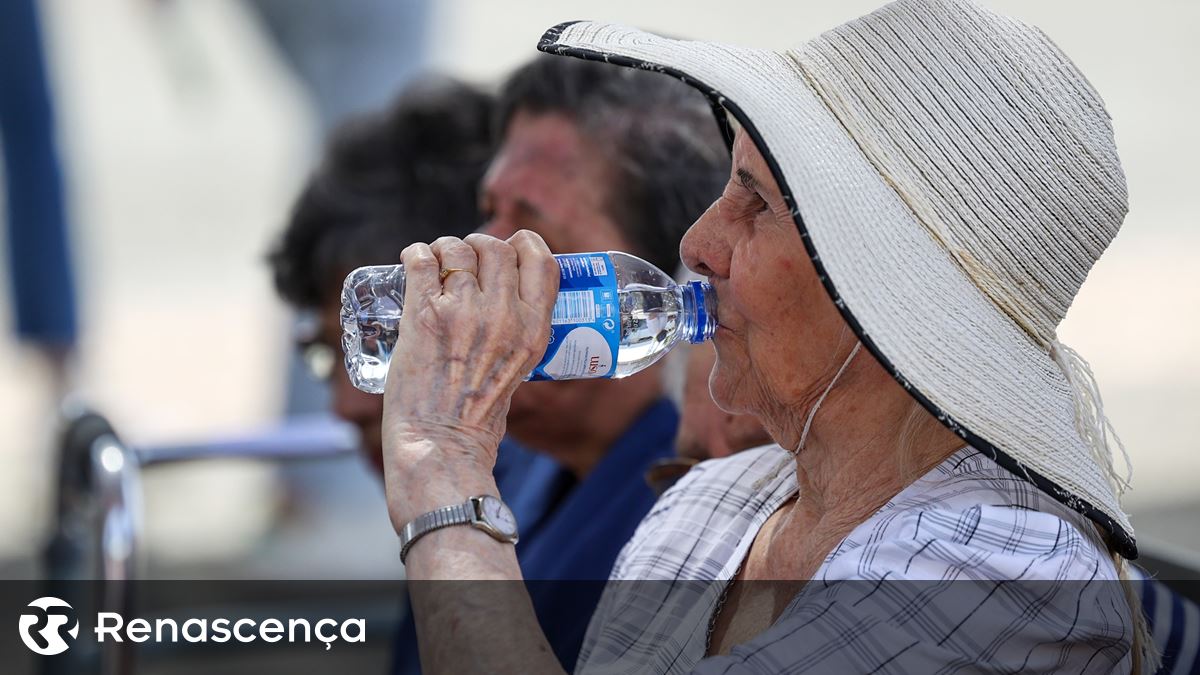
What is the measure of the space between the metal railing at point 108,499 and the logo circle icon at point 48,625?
6 cm

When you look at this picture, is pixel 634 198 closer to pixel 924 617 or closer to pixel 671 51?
pixel 671 51

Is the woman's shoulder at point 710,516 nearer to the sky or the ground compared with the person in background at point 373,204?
nearer to the ground

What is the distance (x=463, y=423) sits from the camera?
1.43m

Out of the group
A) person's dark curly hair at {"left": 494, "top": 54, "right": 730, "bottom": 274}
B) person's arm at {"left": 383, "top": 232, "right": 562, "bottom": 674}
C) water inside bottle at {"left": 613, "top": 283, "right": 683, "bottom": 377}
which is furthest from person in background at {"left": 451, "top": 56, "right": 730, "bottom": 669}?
person's arm at {"left": 383, "top": 232, "right": 562, "bottom": 674}

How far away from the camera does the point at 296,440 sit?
3170 mm

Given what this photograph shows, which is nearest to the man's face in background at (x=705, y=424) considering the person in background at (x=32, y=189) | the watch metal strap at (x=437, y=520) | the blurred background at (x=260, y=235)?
the watch metal strap at (x=437, y=520)

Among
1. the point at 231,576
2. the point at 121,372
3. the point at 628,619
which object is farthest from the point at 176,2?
the point at 628,619

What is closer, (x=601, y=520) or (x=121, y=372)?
(x=601, y=520)

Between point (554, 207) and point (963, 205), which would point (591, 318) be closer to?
point (963, 205)

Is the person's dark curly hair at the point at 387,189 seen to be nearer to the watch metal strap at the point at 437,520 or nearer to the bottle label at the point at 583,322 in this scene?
the bottle label at the point at 583,322

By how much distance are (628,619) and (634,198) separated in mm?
880

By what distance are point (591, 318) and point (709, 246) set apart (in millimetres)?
161

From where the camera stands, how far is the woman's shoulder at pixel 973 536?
1.31 m

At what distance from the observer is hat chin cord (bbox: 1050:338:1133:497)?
1427 millimetres
